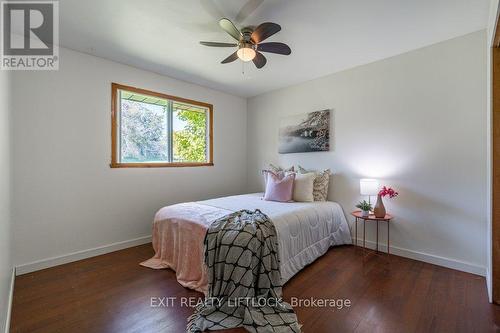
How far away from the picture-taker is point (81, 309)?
1.82m

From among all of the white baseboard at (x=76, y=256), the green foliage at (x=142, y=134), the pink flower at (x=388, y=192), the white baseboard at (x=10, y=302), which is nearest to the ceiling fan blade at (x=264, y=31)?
the green foliage at (x=142, y=134)

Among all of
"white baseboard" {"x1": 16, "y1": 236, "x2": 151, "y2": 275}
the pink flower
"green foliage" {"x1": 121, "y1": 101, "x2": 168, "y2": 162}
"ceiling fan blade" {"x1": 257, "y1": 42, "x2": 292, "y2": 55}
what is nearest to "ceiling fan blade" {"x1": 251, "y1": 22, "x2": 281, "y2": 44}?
"ceiling fan blade" {"x1": 257, "y1": 42, "x2": 292, "y2": 55}

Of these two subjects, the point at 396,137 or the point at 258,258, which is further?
the point at 396,137

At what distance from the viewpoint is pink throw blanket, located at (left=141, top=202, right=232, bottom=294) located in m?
2.11

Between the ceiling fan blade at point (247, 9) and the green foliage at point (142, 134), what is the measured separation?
1.99 meters

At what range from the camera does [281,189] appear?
325 cm

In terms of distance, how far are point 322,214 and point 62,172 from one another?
3.15 metres

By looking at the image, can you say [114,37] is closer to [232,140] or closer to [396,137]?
[232,140]

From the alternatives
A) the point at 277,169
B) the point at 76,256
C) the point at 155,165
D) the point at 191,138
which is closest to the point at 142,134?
the point at 155,165

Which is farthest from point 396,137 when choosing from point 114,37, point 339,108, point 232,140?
point 114,37

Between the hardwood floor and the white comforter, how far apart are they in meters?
0.16

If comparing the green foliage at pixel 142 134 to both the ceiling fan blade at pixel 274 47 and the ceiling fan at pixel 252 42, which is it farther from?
the ceiling fan blade at pixel 274 47

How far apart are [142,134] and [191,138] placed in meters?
0.83

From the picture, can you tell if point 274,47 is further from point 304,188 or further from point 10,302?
point 10,302
